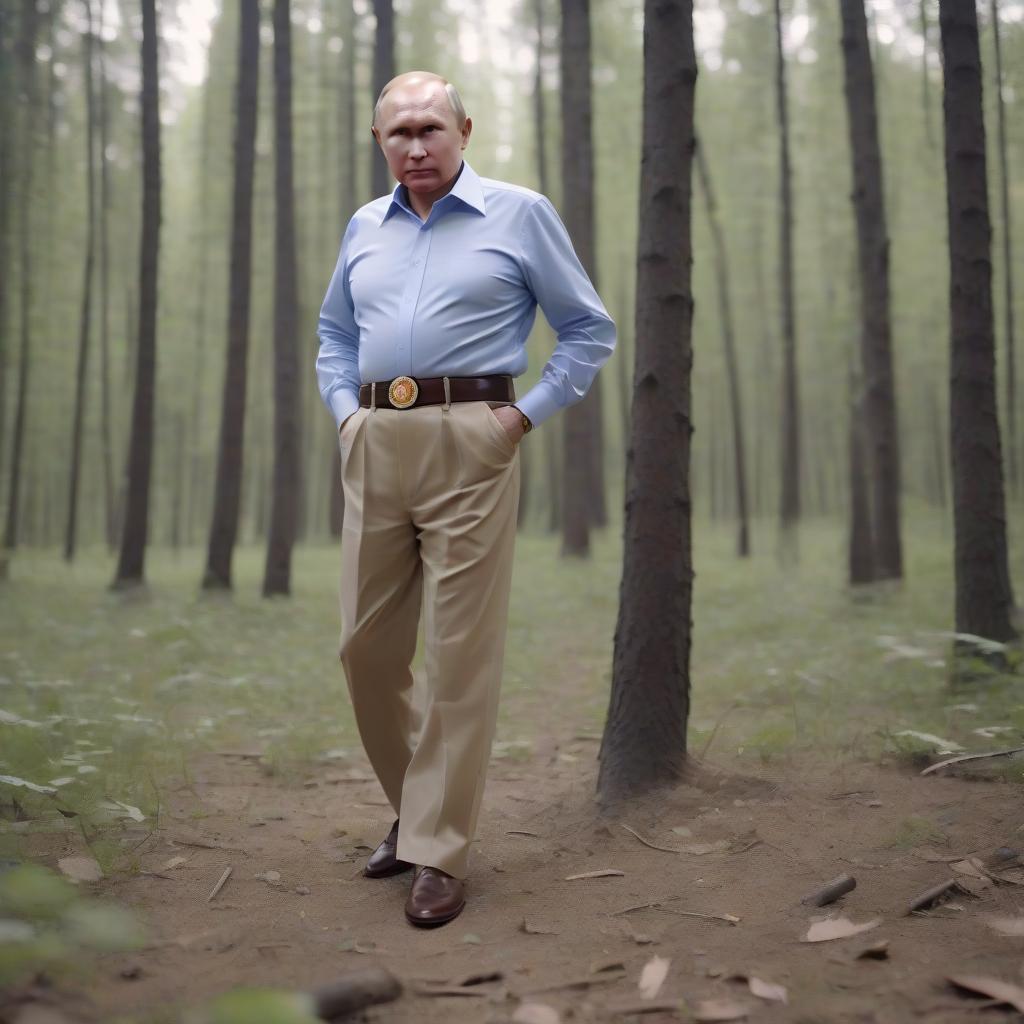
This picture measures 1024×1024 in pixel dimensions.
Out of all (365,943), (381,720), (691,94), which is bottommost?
(365,943)

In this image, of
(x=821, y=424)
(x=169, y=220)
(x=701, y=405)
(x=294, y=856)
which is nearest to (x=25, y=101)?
(x=169, y=220)

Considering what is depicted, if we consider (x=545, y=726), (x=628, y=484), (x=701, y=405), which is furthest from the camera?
(x=701, y=405)

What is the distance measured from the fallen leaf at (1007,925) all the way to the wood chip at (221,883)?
2.32 m

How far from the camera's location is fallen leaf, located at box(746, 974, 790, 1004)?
2281 millimetres

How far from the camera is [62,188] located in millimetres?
18906

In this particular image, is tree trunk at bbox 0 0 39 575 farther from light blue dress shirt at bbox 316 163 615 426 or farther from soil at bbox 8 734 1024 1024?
light blue dress shirt at bbox 316 163 615 426

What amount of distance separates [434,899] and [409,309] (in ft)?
6.23

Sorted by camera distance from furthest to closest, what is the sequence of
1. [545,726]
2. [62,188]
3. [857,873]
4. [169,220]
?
1. [169,220]
2. [62,188]
3. [545,726]
4. [857,873]

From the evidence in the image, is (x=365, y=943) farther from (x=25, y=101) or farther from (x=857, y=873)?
(x=25, y=101)

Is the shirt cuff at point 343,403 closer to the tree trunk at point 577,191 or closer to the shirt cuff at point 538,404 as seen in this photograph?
the shirt cuff at point 538,404

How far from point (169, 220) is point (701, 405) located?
16765mm

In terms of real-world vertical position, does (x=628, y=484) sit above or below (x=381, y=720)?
above

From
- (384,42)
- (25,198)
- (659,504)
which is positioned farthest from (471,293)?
(25,198)

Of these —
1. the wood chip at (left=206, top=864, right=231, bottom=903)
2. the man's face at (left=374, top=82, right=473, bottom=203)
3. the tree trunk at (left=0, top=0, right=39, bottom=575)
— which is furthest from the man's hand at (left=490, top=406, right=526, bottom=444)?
the tree trunk at (left=0, top=0, right=39, bottom=575)
